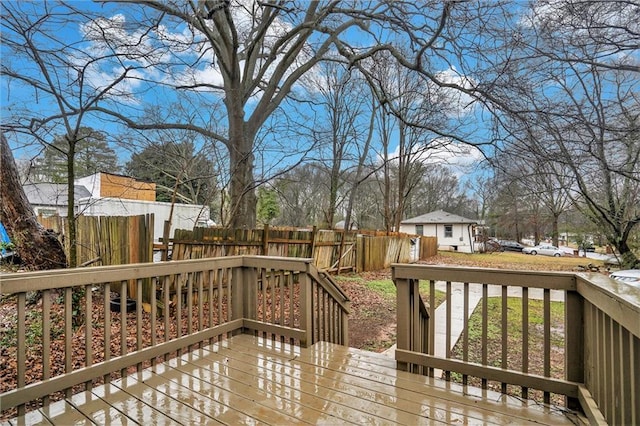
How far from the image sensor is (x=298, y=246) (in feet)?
25.2

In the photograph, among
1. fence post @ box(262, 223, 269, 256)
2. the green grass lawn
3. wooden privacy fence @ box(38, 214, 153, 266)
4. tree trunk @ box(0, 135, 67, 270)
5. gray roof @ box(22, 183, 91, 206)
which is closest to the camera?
tree trunk @ box(0, 135, 67, 270)

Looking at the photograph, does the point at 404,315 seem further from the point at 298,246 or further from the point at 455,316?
the point at 298,246

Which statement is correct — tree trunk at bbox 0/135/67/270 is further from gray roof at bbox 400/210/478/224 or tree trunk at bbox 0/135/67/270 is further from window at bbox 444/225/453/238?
window at bbox 444/225/453/238

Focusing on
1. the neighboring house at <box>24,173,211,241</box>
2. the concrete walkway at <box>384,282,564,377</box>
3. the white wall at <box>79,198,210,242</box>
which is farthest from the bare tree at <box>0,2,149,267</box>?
the white wall at <box>79,198,210,242</box>

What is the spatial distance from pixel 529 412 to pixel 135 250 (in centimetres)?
534

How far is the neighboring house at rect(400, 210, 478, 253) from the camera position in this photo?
89.6 feet

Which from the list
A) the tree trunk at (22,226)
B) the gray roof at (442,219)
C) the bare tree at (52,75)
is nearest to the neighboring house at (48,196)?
the tree trunk at (22,226)

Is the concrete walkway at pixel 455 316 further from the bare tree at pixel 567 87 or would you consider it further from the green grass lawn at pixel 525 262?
the green grass lawn at pixel 525 262

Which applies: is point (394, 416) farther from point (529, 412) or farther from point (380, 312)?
point (380, 312)

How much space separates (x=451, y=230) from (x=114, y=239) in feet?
86.8

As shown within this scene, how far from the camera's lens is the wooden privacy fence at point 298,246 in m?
5.90

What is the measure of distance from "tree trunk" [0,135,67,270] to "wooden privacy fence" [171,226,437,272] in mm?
1730

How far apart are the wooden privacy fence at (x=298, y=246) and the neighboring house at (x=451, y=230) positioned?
48.2ft

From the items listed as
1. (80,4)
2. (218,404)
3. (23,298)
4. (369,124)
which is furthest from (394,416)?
(369,124)
